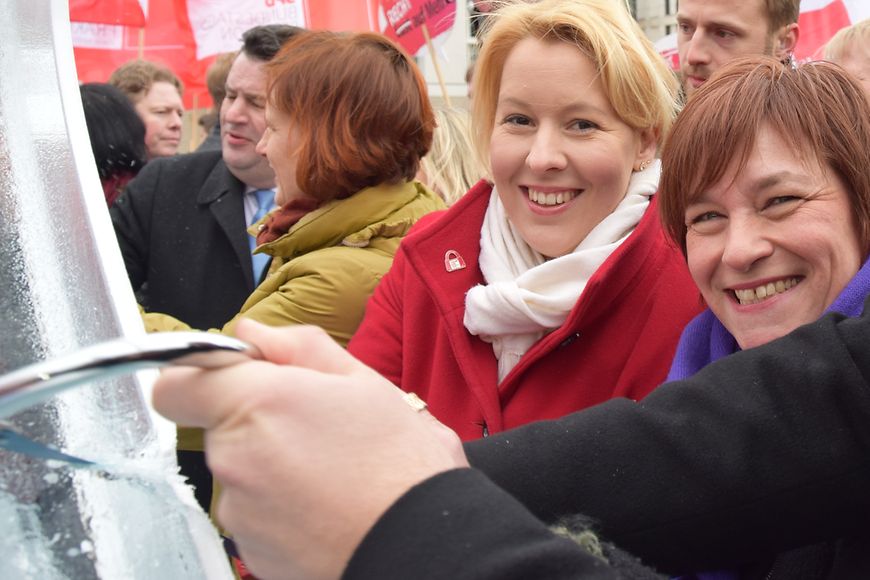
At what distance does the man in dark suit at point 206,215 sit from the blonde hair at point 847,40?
186cm

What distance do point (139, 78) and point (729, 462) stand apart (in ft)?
17.8

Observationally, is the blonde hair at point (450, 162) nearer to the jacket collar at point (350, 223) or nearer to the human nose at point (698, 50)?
the human nose at point (698, 50)

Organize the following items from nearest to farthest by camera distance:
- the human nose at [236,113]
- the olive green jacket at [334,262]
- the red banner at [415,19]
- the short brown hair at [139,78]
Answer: the olive green jacket at [334,262] < the human nose at [236,113] < the short brown hair at [139,78] < the red banner at [415,19]

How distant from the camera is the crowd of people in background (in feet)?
2.19

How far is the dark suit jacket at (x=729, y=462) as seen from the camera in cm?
113

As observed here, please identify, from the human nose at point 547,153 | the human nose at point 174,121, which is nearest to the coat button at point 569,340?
the human nose at point 547,153

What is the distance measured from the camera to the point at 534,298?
195cm

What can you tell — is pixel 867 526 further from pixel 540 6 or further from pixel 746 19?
pixel 746 19

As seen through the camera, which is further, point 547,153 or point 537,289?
point 547,153

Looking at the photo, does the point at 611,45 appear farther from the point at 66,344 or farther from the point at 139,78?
the point at 139,78

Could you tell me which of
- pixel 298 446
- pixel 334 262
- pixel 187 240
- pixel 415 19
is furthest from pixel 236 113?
pixel 298 446

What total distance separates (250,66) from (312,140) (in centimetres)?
111

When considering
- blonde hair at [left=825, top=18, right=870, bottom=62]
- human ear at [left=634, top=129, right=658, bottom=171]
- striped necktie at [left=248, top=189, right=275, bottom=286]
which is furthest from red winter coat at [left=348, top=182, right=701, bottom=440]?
blonde hair at [left=825, top=18, right=870, bottom=62]

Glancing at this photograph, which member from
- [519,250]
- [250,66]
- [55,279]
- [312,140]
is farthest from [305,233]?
[55,279]
